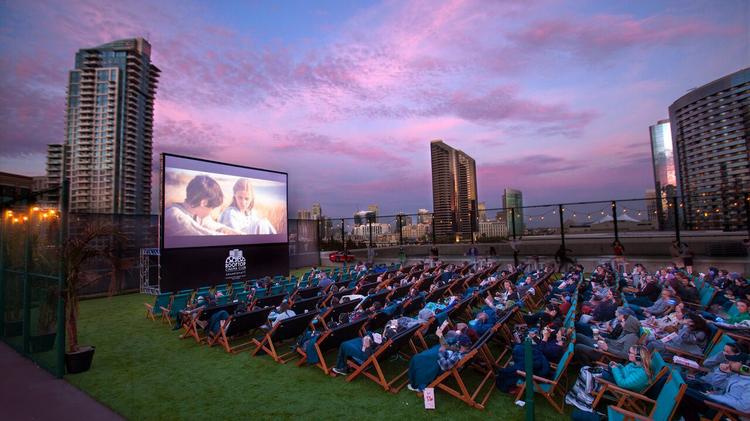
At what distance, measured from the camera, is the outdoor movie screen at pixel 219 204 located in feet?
44.2

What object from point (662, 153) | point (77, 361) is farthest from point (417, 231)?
point (662, 153)

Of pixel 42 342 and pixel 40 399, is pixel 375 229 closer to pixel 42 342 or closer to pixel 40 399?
pixel 42 342

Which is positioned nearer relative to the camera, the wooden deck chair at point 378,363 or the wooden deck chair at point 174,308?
the wooden deck chair at point 378,363

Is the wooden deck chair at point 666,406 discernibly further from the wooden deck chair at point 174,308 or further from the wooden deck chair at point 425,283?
the wooden deck chair at point 174,308

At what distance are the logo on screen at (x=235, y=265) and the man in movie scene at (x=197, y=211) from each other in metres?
1.08

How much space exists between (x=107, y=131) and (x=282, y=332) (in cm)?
12666

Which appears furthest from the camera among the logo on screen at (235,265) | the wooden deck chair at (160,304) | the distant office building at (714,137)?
the distant office building at (714,137)

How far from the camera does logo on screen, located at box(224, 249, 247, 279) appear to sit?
1539cm

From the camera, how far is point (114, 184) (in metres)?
99.5

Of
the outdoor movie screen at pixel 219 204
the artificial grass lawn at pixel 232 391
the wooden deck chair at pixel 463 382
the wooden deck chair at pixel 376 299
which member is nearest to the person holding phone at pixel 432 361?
the wooden deck chair at pixel 463 382

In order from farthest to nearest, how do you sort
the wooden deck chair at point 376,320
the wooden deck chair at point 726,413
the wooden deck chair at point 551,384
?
the wooden deck chair at point 376,320, the wooden deck chair at point 551,384, the wooden deck chair at point 726,413

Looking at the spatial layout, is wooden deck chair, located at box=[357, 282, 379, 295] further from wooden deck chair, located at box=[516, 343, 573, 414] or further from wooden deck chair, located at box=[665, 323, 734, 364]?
wooden deck chair, located at box=[665, 323, 734, 364]

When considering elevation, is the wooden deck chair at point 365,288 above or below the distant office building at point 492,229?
below

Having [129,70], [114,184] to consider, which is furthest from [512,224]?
[129,70]
